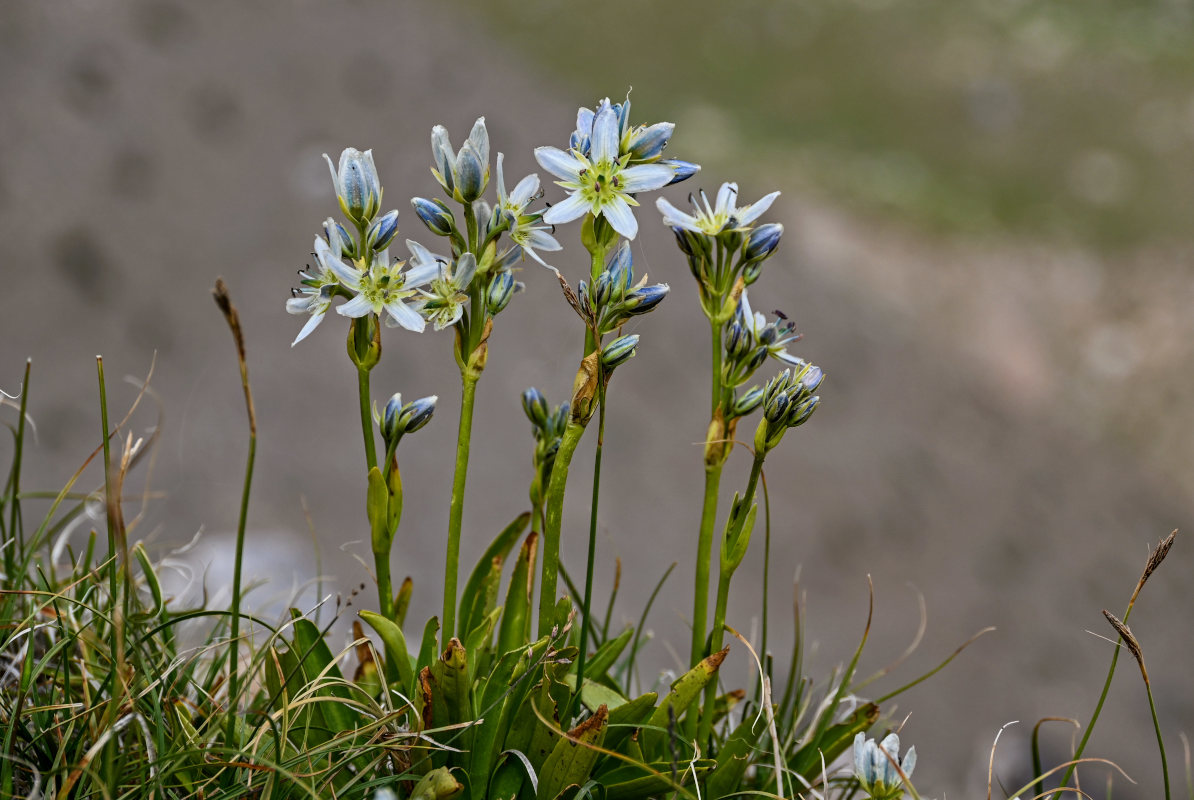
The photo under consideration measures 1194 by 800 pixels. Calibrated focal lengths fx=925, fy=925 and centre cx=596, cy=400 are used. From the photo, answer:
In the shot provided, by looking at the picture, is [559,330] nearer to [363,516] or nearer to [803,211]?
[363,516]

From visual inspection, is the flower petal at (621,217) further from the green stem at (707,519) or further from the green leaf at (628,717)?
the green leaf at (628,717)

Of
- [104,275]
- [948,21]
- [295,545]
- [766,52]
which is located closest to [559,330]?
[295,545]

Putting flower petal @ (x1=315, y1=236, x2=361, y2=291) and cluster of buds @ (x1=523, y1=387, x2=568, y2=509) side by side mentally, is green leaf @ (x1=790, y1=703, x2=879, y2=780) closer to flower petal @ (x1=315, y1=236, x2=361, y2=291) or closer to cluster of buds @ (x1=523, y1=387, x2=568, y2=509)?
cluster of buds @ (x1=523, y1=387, x2=568, y2=509)

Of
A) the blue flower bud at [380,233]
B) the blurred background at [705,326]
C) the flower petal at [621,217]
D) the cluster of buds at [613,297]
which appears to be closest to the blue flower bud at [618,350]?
the cluster of buds at [613,297]

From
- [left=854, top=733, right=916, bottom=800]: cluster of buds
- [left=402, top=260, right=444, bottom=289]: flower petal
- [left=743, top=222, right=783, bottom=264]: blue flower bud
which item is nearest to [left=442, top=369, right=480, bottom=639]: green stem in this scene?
[left=402, top=260, right=444, bottom=289]: flower petal

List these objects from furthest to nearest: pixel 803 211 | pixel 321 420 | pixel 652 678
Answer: pixel 803 211 → pixel 321 420 → pixel 652 678

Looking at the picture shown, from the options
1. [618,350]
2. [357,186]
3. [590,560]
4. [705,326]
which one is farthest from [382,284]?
[705,326]
